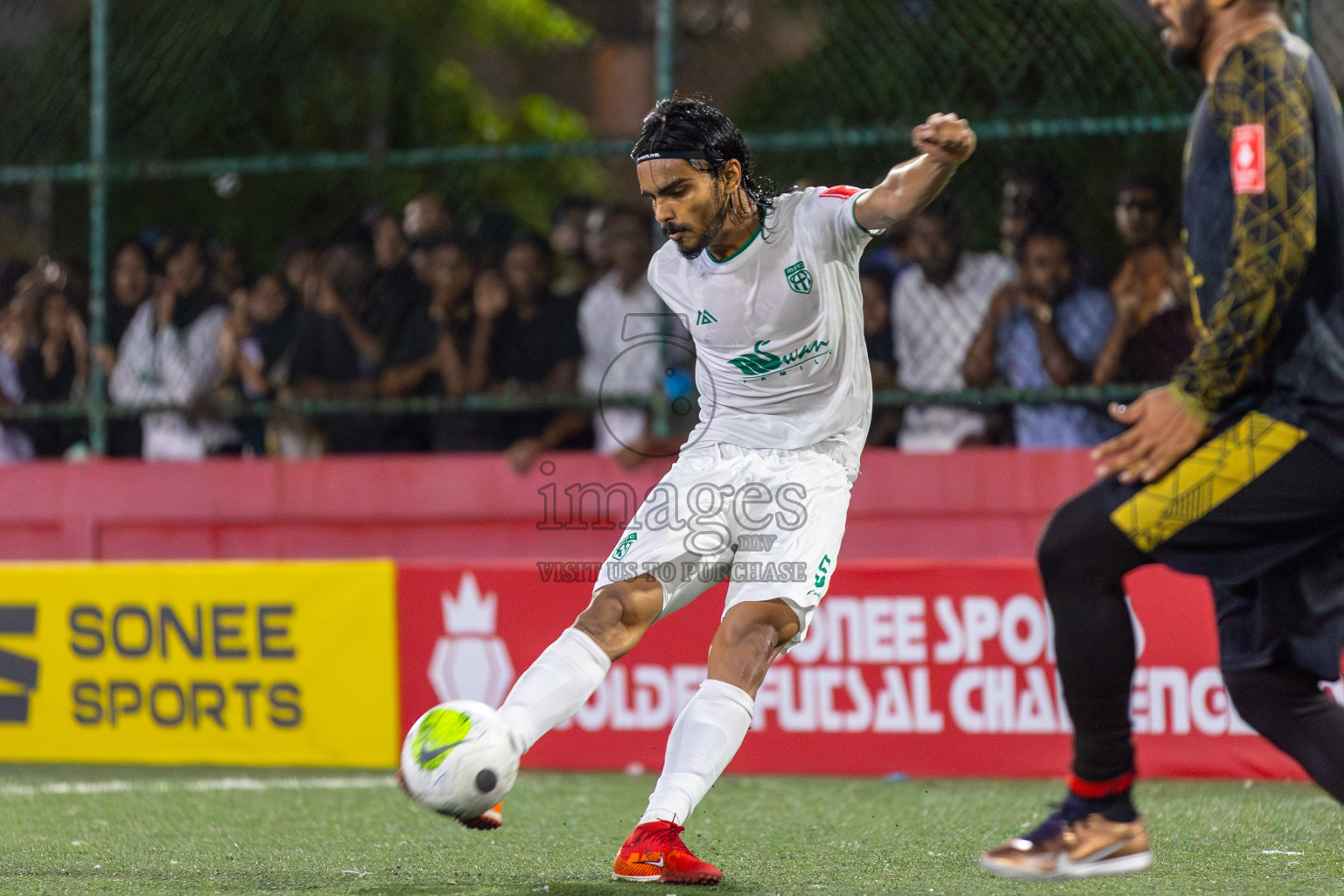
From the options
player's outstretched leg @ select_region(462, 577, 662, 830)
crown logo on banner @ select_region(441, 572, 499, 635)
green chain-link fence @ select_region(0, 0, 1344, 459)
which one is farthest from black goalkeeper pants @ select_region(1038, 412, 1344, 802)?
crown logo on banner @ select_region(441, 572, 499, 635)

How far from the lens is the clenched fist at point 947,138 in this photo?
3.85m

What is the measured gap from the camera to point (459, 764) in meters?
3.73

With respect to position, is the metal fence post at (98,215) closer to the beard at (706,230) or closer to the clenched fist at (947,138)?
the beard at (706,230)

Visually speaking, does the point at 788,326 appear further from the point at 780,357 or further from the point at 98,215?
the point at 98,215

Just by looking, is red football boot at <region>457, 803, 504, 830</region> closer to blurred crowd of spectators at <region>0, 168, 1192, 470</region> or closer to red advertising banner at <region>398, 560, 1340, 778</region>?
red advertising banner at <region>398, 560, 1340, 778</region>

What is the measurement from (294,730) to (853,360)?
12.1 feet

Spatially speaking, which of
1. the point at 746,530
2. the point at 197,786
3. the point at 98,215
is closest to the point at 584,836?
the point at 746,530

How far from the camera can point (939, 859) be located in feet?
15.2

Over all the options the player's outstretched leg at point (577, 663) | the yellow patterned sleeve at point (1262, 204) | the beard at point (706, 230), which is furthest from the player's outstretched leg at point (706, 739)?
the yellow patterned sleeve at point (1262, 204)

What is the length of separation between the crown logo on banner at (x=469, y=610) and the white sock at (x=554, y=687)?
2952 mm

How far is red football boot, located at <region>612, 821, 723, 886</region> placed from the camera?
4.06 meters

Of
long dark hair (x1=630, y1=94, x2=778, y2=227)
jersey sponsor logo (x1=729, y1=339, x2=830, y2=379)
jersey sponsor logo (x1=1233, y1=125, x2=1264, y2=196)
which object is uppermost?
long dark hair (x1=630, y1=94, x2=778, y2=227)

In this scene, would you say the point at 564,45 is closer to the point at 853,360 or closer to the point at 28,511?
the point at 28,511

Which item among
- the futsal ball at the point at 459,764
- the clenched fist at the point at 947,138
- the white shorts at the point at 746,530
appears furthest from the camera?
the white shorts at the point at 746,530
